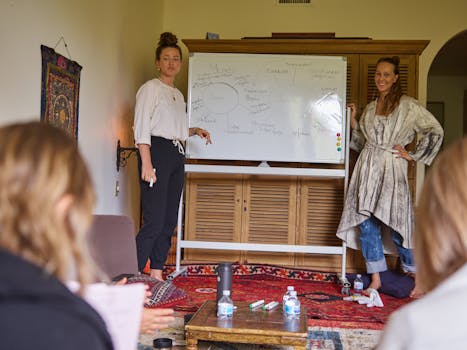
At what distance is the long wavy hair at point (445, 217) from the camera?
0.86m

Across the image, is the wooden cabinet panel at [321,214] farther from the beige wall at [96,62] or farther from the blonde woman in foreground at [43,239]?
the blonde woman in foreground at [43,239]

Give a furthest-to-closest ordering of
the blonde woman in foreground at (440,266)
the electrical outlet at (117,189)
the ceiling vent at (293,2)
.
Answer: the ceiling vent at (293,2)
the electrical outlet at (117,189)
the blonde woman in foreground at (440,266)

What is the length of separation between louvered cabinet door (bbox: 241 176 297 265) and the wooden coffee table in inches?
81.8

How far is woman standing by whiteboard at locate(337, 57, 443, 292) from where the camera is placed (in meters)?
3.70

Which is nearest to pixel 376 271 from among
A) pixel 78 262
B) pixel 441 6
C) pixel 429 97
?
pixel 441 6

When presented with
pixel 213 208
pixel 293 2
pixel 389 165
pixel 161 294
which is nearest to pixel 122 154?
pixel 213 208

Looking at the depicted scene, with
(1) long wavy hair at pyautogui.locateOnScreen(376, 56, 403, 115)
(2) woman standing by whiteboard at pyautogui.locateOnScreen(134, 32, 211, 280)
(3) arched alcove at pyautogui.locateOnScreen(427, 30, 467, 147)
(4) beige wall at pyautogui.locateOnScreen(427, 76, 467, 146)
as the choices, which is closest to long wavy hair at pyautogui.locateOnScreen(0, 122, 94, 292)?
(2) woman standing by whiteboard at pyautogui.locateOnScreen(134, 32, 211, 280)

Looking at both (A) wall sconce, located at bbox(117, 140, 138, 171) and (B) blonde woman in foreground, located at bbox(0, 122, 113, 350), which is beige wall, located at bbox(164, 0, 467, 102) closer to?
(A) wall sconce, located at bbox(117, 140, 138, 171)

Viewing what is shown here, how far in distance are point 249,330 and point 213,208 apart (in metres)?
2.35

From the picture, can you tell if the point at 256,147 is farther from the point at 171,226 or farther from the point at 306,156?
the point at 171,226

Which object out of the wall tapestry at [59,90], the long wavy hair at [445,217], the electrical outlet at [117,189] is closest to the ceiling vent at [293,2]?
the electrical outlet at [117,189]

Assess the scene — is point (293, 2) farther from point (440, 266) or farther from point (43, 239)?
point (43, 239)

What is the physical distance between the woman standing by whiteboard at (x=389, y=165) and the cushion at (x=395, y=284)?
58 mm

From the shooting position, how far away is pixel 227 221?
14.5ft
